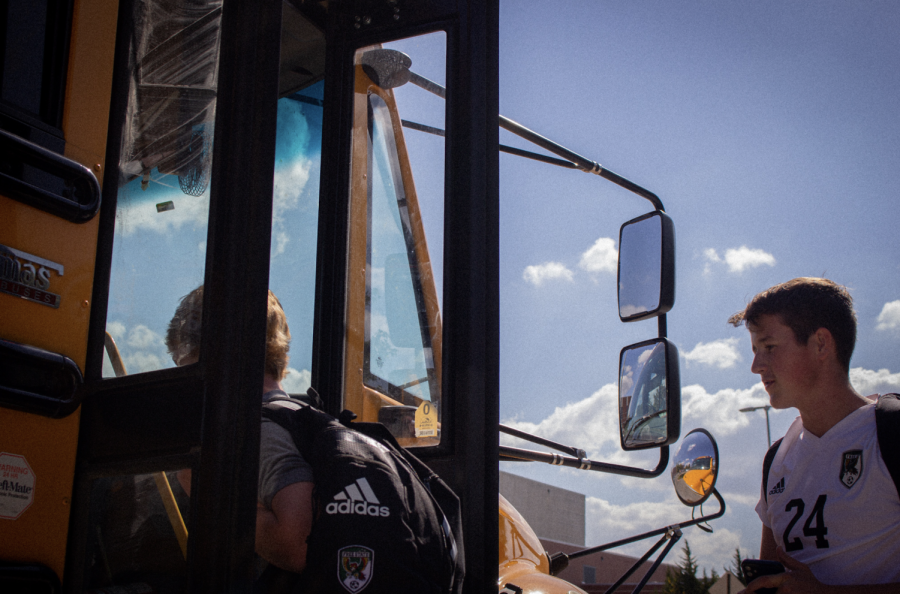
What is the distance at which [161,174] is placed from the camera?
1498 mm

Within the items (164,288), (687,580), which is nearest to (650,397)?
(164,288)

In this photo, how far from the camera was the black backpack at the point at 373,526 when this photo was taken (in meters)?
1.26

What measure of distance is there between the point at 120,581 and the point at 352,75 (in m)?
1.50

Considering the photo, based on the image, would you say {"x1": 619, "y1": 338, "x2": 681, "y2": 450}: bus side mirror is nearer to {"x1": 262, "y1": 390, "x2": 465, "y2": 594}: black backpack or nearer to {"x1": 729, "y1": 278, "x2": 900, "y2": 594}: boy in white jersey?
{"x1": 729, "y1": 278, "x2": 900, "y2": 594}: boy in white jersey

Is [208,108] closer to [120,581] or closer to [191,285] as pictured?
[191,285]

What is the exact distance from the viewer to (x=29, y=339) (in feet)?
3.91

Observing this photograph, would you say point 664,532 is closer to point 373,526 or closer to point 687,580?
point 373,526

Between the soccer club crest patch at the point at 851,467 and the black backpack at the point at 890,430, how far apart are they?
7cm

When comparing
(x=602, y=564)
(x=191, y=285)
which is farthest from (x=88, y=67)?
(x=602, y=564)

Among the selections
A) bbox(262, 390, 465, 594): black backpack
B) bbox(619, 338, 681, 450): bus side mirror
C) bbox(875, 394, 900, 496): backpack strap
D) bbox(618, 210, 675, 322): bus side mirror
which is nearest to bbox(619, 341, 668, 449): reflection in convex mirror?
bbox(619, 338, 681, 450): bus side mirror

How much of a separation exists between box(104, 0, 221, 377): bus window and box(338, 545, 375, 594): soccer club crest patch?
0.48m

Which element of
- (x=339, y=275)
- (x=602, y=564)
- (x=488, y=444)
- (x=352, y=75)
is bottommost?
(x=602, y=564)

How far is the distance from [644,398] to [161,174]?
5.15ft

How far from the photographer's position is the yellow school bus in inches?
47.6
